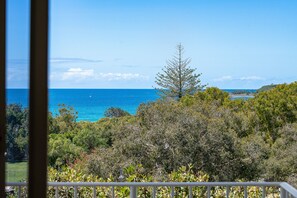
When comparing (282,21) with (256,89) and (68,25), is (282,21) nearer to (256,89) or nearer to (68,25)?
(256,89)

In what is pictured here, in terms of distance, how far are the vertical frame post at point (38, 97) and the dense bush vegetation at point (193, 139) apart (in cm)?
522

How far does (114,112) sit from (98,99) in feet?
2.49

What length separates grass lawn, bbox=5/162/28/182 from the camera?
1.08 metres

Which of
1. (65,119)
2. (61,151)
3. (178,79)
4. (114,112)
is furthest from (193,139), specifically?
(114,112)

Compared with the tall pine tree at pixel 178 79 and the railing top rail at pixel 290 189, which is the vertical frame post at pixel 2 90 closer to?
the railing top rail at pixel 290 189

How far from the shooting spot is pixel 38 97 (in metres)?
1.08

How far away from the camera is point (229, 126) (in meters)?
7.38

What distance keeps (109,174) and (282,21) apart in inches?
207

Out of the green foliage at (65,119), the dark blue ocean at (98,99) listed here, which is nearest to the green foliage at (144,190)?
the green foliage at (65,119)

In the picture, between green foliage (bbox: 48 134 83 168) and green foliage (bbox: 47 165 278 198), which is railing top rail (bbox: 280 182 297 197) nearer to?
green foliage (bbox: 47 165 278 198)

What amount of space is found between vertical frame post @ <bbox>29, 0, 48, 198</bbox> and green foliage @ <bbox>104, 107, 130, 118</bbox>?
754cm

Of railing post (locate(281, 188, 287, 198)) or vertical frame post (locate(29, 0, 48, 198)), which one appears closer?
vertical frame post (locate(29, 0, 48, 198))

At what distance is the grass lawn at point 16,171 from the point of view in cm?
108

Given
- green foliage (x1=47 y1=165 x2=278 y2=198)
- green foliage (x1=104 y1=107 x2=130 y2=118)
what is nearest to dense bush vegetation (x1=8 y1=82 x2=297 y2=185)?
green foliage (x1=47 y1=165 x2=278 y2=198)
